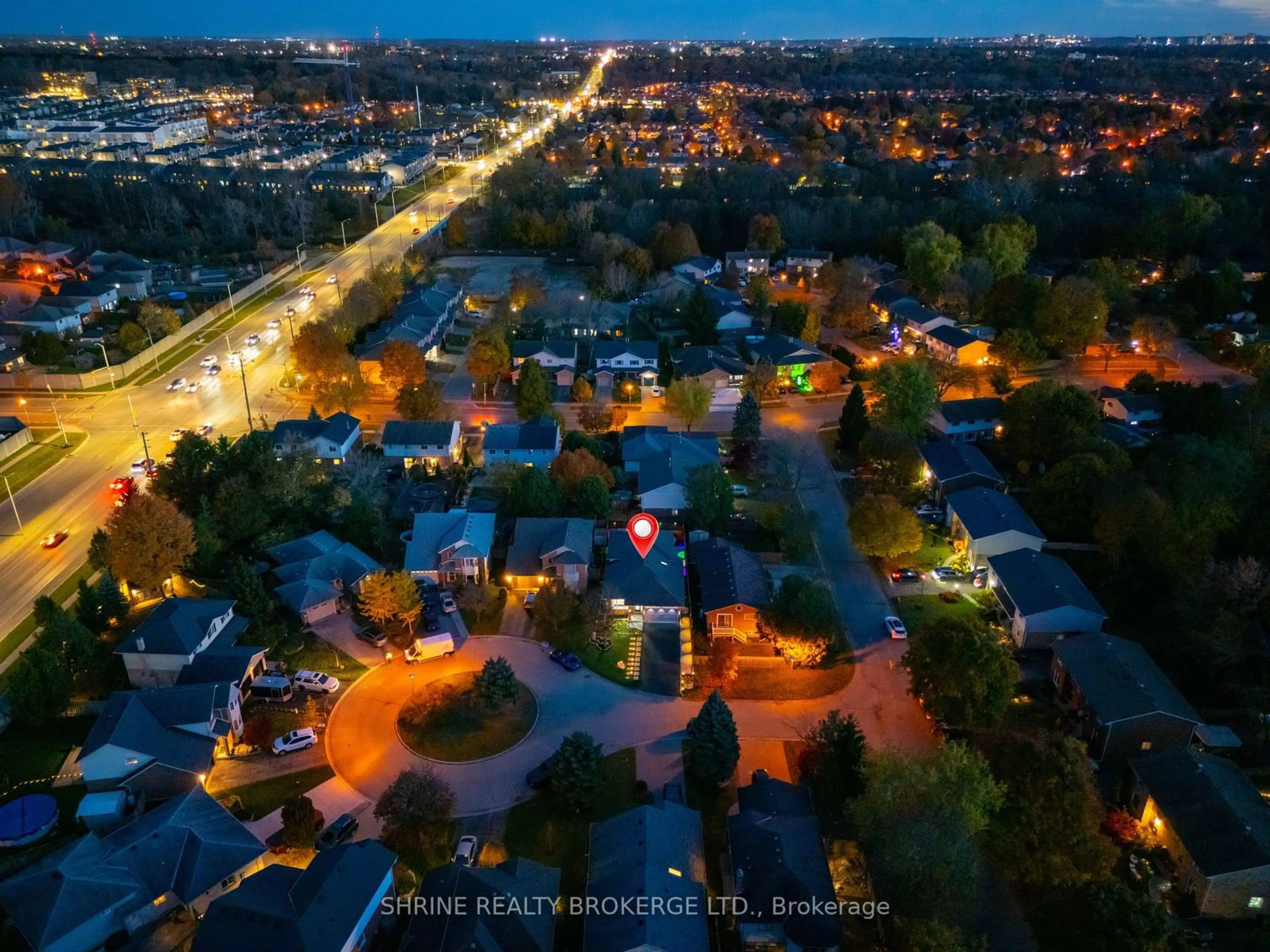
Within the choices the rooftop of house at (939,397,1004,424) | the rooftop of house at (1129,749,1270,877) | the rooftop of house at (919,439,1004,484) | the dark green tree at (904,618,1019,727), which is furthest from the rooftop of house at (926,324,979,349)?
the rooftop of house at (1129,749,1270,877)

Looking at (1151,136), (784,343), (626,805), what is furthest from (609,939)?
(1151,136)

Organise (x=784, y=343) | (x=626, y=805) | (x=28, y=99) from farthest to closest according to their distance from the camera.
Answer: (x=28, y=99), (x=784, y=343), (x=626, y=805)

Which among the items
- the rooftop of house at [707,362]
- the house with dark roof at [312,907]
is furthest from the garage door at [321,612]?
the rooftop of house at [707,362]

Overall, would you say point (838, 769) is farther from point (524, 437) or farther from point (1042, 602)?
point (524, 437)

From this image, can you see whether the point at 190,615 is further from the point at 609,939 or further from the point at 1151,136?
the point at 1151,136

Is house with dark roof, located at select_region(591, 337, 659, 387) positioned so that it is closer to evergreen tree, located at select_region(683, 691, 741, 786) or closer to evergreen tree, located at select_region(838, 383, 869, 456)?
evergreen tree, located at select_region(838, 383, 869, 456)

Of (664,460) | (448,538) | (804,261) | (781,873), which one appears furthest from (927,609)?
(804,261)

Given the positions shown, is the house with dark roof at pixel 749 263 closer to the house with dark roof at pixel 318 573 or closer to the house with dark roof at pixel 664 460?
the house with dark roof at pixel 664 460
